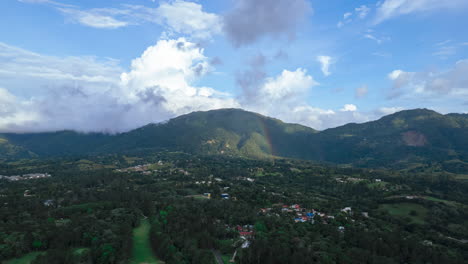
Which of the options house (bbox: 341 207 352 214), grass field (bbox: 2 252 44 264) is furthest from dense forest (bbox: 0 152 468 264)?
house (bbox: 341 207 352 214)

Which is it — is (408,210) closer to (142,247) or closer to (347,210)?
(347,210)

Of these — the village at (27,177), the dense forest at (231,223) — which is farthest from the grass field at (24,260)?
the village at (27,177)

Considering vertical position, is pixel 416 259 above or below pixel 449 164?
below

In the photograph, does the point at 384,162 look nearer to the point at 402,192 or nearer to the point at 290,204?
the point at 402,192

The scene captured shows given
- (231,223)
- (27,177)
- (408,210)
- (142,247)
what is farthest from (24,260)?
(408,210)

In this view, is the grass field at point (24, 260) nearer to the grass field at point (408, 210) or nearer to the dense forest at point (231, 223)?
the dense forest at point (231, 223)

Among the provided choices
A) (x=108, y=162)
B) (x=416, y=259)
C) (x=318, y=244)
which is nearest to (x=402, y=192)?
(x=416, y=259)
